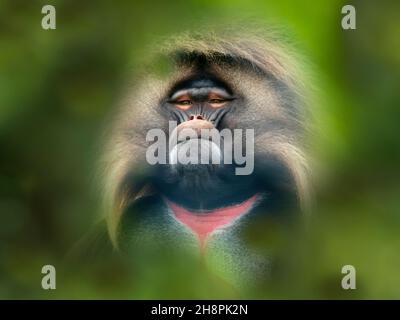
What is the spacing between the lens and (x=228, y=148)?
21.5 ft

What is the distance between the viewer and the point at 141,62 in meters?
6.59

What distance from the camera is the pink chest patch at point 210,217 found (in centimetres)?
660

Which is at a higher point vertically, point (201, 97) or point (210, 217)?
point (201, 97)

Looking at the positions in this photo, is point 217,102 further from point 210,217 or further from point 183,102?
point 210,217

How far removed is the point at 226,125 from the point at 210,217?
34 cm

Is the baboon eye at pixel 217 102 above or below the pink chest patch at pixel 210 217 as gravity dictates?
→ above

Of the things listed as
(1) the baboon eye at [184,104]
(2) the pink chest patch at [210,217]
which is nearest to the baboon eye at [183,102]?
(1) the baboon eye at [184,104]

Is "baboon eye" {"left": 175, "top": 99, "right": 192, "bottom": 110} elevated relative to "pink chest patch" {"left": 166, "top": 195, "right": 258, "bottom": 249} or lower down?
elevated

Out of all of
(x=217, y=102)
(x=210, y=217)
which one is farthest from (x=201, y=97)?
(x=210, y=217)

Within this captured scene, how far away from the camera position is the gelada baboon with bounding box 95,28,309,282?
6566mm

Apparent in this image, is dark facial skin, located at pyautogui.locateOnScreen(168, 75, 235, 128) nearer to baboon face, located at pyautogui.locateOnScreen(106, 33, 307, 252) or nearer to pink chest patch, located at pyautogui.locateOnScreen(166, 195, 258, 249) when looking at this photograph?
baboon face, located at pyautogui.locateOnScreen(106, 33, 307, 252)

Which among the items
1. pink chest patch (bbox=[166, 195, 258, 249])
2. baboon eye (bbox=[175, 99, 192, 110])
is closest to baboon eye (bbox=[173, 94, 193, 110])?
baboon eye (bbox=[175, 99, 192, 110])

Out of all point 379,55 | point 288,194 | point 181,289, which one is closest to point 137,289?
point 181,289

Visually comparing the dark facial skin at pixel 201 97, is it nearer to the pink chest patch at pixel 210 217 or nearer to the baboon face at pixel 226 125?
the baboon face at pixel 226 125
